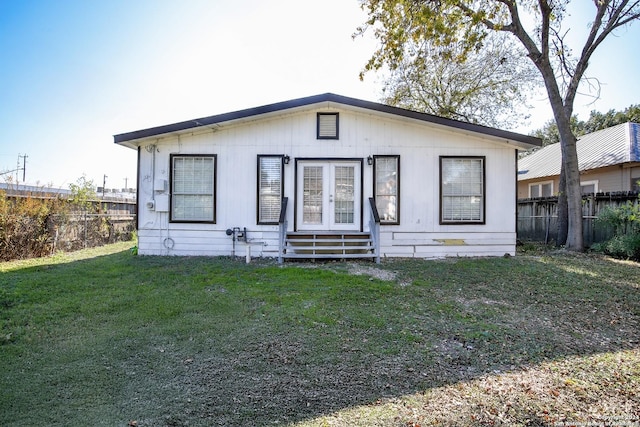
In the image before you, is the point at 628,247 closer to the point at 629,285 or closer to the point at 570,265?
the point at 570,265

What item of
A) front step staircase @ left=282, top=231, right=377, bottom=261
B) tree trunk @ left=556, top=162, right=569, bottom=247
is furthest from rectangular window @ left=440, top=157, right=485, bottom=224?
tree trunk @ left=556, top=162, right=569, bottom=247

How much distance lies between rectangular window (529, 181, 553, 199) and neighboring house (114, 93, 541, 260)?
10297mm

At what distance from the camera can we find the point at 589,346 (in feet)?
11.6

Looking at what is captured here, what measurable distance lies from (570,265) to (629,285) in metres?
1.53

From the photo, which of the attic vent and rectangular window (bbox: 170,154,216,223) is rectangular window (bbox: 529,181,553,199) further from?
rectangular window (bbox: 170,154,216,223)

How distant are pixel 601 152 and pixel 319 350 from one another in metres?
16.1

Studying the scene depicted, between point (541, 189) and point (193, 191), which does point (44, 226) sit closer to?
point (193, 191)

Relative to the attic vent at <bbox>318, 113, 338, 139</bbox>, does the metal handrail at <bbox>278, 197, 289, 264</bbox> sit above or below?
below

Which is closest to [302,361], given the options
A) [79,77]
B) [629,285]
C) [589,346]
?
[589,346]

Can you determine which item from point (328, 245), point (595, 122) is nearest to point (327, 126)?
point (328, 245)

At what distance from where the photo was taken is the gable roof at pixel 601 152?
12.8m

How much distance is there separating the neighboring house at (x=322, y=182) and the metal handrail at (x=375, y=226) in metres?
0.31

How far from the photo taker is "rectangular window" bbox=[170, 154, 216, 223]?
8430mm

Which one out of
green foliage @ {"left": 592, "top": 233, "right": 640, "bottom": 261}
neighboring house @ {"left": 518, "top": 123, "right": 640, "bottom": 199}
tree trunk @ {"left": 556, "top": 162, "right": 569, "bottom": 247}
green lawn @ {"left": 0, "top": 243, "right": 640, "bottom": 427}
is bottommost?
green lawn @ {"left": 0, "top": 243, "right": 640, "bottom": 427}
